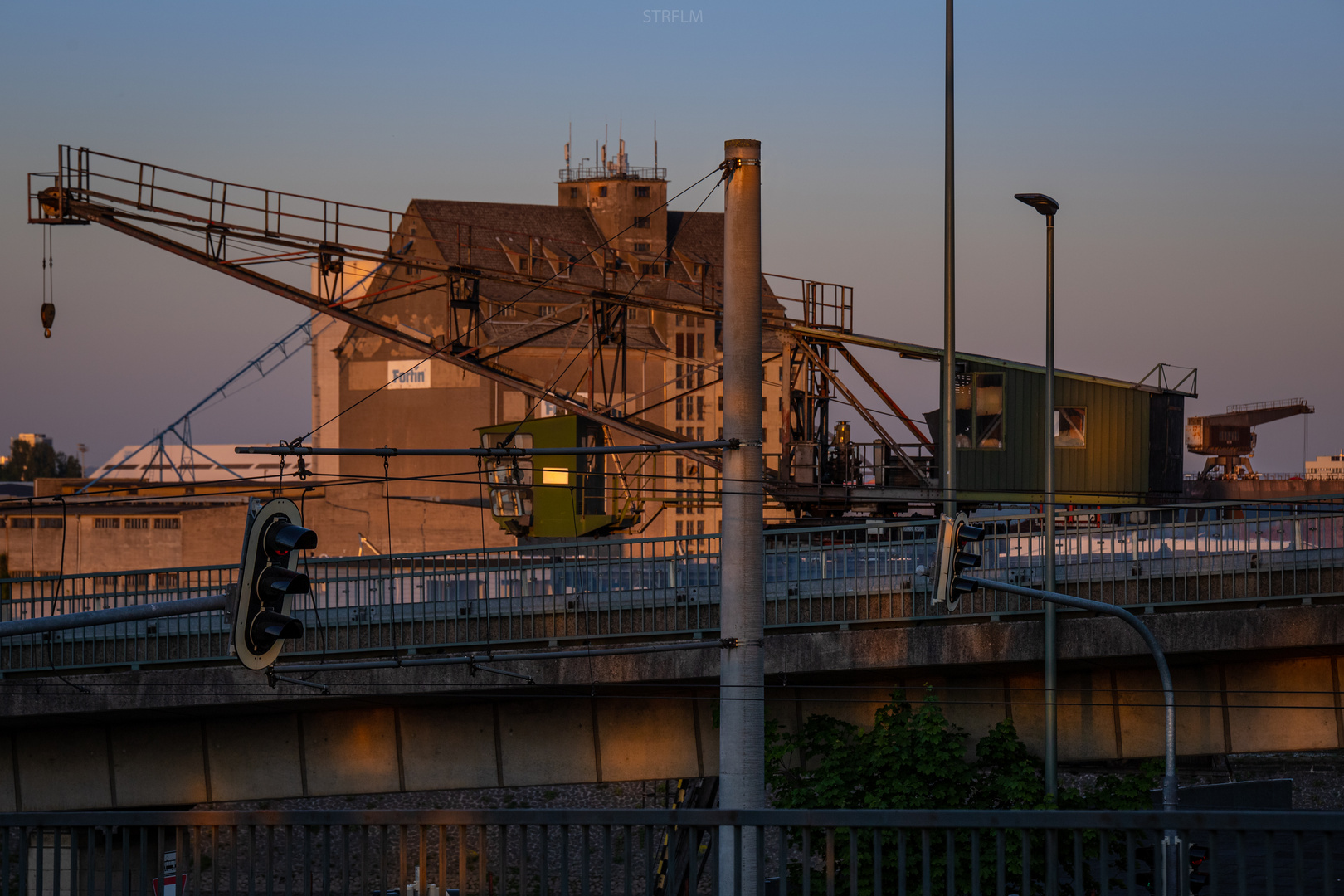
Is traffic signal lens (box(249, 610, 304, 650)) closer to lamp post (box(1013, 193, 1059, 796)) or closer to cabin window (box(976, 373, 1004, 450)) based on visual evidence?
lamp post (box(1013, 193, 1059, 796))

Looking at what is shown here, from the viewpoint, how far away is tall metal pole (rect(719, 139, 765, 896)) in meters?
10.5

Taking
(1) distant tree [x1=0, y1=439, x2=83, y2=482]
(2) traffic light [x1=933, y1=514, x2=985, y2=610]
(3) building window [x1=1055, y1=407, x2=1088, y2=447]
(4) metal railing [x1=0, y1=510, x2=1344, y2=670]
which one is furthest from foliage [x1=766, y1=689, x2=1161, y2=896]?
(1) distant tree [x1=0, y1=439, x2=83, y2=482]

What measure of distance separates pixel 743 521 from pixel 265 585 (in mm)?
3995

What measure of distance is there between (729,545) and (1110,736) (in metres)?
9.82

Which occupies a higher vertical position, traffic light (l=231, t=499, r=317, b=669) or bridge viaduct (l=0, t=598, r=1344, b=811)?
traffic light (l=231, t=499, r=317, b=669)

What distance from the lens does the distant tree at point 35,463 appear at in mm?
162625

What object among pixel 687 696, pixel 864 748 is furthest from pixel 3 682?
pixel 864 748

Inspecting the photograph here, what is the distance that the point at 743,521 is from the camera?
10.6 m

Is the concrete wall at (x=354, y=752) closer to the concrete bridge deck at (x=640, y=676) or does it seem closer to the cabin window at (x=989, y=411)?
the concrete bridge deck at (x=640, y=676)

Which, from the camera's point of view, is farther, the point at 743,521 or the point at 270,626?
the point at 743,521

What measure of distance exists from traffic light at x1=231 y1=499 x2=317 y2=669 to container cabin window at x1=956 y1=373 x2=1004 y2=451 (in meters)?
25.4

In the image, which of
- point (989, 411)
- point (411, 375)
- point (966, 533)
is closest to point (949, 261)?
point (966, 533)

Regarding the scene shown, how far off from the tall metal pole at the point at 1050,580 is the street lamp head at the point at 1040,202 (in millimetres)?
211

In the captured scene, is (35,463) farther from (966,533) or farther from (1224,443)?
(966,533)
